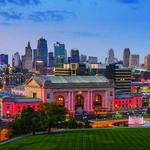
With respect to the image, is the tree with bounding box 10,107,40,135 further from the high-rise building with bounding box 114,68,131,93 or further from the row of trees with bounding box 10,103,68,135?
the high-rise building with bounding box 114,68,131,93

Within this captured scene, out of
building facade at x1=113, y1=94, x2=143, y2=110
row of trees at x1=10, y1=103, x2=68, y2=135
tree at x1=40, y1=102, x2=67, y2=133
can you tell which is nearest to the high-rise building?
building facade at x1=113, y1=94, x2=143, y2=110

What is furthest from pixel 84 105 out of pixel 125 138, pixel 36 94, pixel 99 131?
pixel 125 138

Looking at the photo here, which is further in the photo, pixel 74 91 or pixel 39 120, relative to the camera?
pixel 74 91

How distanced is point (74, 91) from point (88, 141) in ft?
236

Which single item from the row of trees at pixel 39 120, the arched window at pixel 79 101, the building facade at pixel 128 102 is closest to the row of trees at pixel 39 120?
the row of trees at pixel 39 120

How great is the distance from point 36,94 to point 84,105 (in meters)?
14.6

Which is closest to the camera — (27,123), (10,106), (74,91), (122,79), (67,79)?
(27,123)

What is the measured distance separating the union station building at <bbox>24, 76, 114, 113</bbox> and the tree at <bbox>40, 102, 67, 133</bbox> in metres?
50.9

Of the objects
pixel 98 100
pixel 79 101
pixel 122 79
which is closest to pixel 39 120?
pixel 79 101

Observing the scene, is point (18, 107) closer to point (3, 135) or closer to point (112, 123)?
point (112, 123)

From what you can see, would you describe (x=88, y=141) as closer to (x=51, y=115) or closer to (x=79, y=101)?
(x=51, y=115)

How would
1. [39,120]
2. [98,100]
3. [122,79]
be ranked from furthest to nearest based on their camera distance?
[122,79] → [98,100] → [39,120]

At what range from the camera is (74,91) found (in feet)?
464

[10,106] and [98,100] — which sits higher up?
[98,100]
